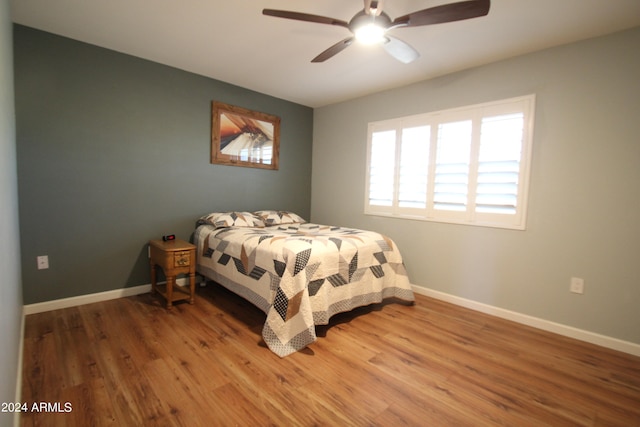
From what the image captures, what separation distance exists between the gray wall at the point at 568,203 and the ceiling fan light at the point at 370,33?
1455mm

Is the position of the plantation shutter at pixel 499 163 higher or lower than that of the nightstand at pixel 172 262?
higher

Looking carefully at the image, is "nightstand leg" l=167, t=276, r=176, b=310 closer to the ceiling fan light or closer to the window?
the window

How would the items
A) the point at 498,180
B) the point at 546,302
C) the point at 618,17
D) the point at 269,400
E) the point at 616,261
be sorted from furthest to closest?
1. the point at 498,180
2. the point at 546,302
3. the point at 616,261
4. the point at 618,17
5. the point at 269,400

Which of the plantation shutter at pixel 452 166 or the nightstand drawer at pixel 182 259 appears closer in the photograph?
the nightstand drawer at pixel 182 259

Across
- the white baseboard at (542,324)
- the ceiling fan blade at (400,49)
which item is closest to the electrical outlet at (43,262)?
the ceiling fan blade at (400,49)

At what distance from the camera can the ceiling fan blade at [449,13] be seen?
5.00 ft

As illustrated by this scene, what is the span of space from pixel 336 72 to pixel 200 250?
2.39 meters

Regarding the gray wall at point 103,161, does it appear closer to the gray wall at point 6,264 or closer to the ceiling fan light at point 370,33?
the gray wall at point 6,264

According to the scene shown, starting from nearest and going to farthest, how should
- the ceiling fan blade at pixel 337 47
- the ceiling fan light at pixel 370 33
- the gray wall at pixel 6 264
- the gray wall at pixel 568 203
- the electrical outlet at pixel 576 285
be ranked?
the gray wall at pixel 6 264 → the ceiling fan light at pixel 370 33 → the ceiling fan blade at pixel 337 47 → the gray wall at pixel 568 203 → the electrical outlet at pixel 576 285

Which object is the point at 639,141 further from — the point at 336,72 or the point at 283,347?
the point at 283,347

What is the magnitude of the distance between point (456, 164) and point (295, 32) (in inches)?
76.3

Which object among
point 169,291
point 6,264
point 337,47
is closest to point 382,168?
point 337,47

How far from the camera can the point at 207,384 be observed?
169 cm

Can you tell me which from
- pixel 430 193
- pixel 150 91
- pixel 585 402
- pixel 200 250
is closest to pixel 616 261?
pixel 585 402
